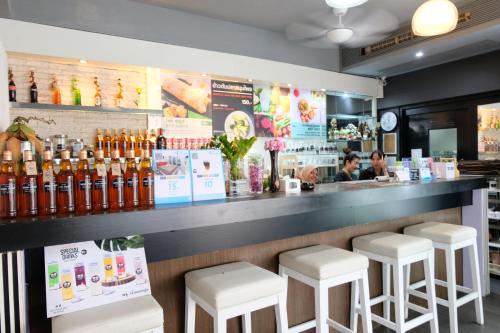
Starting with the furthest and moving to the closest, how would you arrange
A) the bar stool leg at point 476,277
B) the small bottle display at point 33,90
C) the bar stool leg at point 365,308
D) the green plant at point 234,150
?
the small bottle display at point 33,90
the bar stool leg at point 476,277
the green plant at point 234,150
the bar stool leg at point 365,308

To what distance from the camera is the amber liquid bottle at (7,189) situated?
1.42m

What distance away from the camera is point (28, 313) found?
1520mm

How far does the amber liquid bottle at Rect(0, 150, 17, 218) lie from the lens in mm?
1417

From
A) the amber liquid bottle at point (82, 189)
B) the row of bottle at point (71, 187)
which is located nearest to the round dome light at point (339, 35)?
the row of bottle at point (71, 187)

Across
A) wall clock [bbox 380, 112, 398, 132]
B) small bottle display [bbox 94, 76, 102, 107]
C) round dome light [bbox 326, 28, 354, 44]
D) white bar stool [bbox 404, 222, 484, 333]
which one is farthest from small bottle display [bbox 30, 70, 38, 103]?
wall clock [bbox 380, 112, 398, 132]

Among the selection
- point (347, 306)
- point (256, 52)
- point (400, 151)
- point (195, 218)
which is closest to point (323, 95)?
point (256, 52)

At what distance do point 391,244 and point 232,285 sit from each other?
1.19 m

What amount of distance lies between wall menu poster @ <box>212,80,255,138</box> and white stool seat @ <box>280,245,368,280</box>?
2.75m

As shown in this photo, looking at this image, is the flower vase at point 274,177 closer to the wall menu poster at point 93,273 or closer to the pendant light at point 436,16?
the wall menu poster at point 93,273

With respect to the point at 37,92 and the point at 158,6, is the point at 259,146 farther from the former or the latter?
the point at 37,92

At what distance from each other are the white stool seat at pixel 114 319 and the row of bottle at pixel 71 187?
42 centimetres

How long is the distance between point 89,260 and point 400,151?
5.67m

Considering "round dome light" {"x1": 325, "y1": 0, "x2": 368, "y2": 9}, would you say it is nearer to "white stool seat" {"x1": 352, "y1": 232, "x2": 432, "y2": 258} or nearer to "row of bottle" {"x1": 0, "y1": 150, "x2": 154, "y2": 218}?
"white stool seat" {"x1": 352, "y1": 232, "x2": 432, "y2": 258}

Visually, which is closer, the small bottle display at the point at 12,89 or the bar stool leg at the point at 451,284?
the bar stool leg at the point at 451,284
